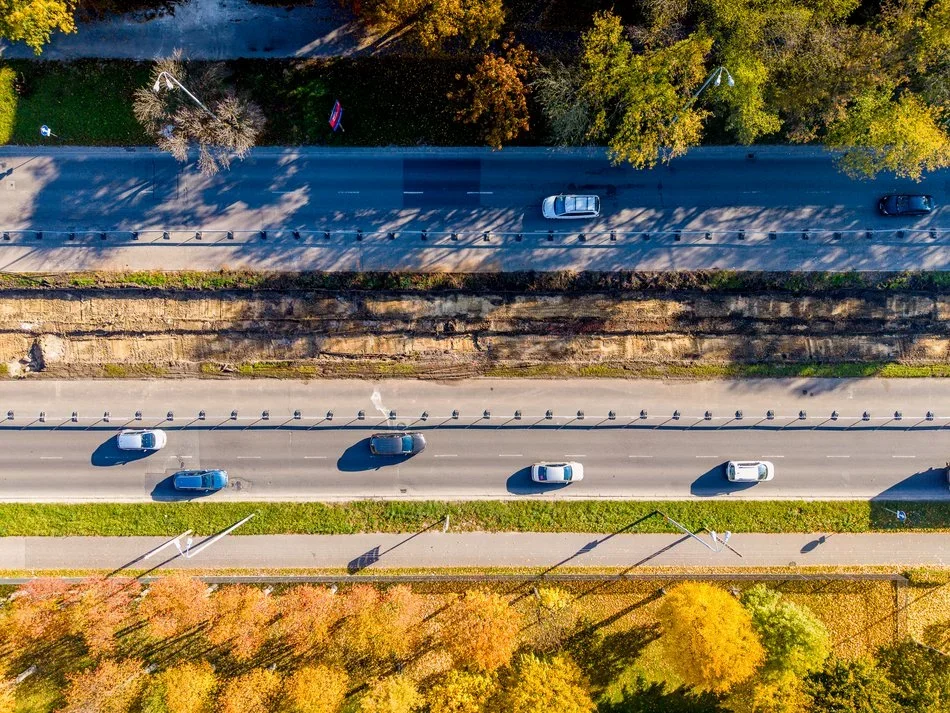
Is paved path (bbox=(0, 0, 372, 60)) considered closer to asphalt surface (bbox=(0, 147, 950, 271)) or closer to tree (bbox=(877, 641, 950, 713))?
asphalt surface (bbox=(0, 147, 950, 271))

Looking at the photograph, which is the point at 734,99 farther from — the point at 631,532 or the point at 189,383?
the point at 189,383

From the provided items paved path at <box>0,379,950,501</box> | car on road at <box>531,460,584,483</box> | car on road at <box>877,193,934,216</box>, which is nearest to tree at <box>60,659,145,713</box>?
paved path at <box>0,379,950,501</box>

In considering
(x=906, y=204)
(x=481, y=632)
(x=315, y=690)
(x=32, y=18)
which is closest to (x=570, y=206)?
(x=906, y=204)

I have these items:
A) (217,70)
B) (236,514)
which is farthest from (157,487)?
(217,70)

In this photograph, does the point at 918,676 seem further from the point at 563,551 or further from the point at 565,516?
the point at 565,516

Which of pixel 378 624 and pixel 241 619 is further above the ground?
pixel 241 619
